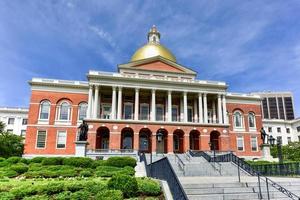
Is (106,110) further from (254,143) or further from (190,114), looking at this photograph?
(254,143)

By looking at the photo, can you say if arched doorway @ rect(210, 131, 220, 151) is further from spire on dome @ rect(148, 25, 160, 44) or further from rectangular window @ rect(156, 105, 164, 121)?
spire on dome @ rect(148, 25, 160, 44)

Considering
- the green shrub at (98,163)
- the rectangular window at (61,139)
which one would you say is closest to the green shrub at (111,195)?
the green shrub at (98,163)

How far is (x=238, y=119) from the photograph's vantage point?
4816 centimetres

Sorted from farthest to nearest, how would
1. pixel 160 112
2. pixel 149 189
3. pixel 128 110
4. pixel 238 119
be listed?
pixel 238 119 < pixel 160 112 < pixel 128 110 < pixel 149 189

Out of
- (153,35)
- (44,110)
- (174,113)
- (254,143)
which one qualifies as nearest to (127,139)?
(174,113)

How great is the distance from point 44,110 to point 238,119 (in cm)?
3571

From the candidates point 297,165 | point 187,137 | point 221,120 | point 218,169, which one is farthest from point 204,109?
point 297,165

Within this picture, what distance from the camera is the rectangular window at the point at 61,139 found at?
40578 millimetres

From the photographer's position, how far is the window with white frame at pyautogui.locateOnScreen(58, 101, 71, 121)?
1650 inches

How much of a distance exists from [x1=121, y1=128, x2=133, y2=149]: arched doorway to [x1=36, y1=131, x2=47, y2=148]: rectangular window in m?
12.6

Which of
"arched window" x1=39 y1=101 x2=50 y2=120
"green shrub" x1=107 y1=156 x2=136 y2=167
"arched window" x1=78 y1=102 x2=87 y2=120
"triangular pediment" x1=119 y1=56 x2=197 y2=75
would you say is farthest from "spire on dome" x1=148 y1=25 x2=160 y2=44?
"green shrub" x1=107 y1=156 x2=136 y2=167

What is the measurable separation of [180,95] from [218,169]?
27115 mm

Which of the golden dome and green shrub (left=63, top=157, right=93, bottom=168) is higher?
the golden dome

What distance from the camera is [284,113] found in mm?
128875
